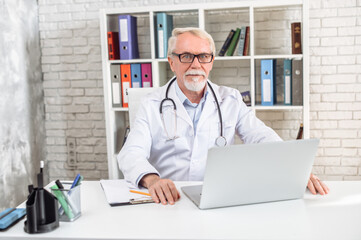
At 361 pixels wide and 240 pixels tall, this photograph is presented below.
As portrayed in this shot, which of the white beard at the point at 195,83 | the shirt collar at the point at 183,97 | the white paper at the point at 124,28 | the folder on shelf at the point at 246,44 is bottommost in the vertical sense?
the shirt collar at the point at 183,97

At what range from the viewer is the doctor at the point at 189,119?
1.90 metres

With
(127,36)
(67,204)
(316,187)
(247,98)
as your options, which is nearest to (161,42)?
(127,36)

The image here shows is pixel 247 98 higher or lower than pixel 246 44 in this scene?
lower

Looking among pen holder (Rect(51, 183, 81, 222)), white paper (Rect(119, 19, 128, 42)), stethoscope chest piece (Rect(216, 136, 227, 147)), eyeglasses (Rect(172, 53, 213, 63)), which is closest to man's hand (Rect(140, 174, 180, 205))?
pen holder (Rect(51, 183, 81, 222))

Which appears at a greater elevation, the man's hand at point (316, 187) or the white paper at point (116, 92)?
the white paper at point (116, 92)

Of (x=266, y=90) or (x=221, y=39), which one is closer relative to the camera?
(x=266, y=90)

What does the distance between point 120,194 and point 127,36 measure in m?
1.75

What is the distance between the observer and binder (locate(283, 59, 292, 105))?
281cm

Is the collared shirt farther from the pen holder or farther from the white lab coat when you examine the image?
the pen holder

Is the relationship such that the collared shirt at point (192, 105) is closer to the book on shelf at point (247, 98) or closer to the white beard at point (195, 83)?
the white beard at point (195, 83)

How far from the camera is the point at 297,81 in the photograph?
110 inches

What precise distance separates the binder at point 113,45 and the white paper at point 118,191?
160cm

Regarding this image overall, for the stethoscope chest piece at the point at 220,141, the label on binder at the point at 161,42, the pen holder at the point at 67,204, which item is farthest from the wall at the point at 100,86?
the pen holder at the point at 67,204

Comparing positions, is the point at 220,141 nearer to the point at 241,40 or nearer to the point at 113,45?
the point at 241,40
